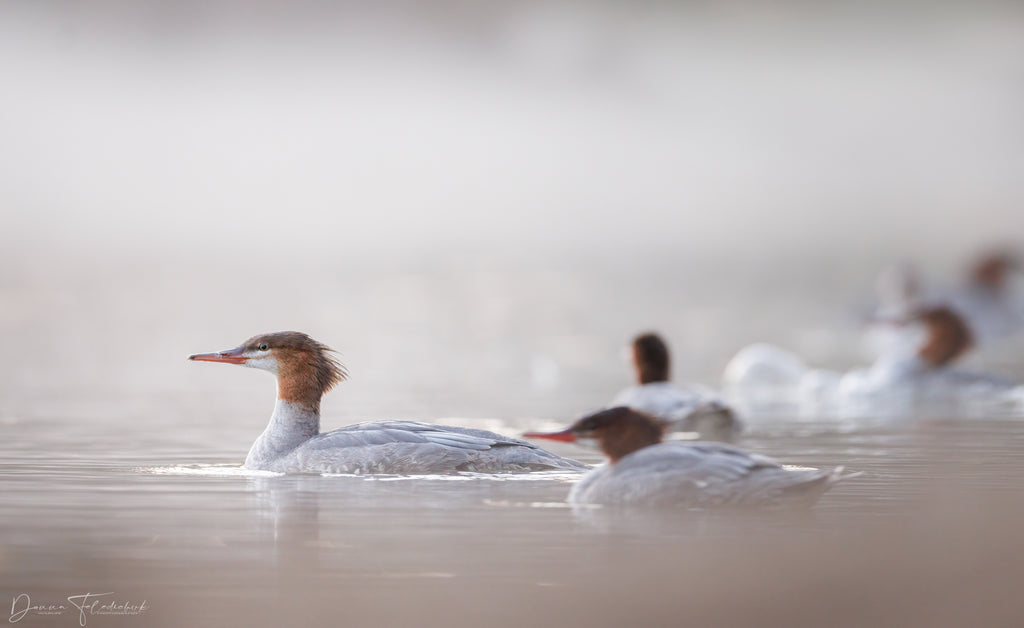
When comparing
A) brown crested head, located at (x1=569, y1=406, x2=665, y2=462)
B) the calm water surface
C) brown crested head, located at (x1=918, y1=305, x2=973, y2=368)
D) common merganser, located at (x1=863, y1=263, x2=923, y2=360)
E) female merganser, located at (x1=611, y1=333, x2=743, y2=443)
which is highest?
common merganser, located at (x1=863, y1=263, x2=923, y2=360)

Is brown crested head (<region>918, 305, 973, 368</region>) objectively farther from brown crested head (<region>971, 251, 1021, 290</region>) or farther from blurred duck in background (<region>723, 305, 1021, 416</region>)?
brown crested head (<region>971, 251, 1021, 290</region>)

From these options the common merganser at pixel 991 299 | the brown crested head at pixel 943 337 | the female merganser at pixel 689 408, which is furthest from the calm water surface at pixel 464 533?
the common merganser at pixel 991 299

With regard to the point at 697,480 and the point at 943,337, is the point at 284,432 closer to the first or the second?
the point at 697,480

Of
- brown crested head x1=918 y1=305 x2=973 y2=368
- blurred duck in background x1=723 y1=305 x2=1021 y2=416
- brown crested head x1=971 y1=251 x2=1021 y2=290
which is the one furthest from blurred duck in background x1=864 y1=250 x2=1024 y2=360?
blurred duck in background x1=723 y1=305 x2=1021 y2=416

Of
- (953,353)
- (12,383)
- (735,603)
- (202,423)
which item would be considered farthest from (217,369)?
(735,603)

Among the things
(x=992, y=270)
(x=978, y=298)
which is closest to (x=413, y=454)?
(x=978, y=298)

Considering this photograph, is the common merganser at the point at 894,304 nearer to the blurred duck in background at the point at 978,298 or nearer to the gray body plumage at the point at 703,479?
the blurred duck in background at the point at 978,298
